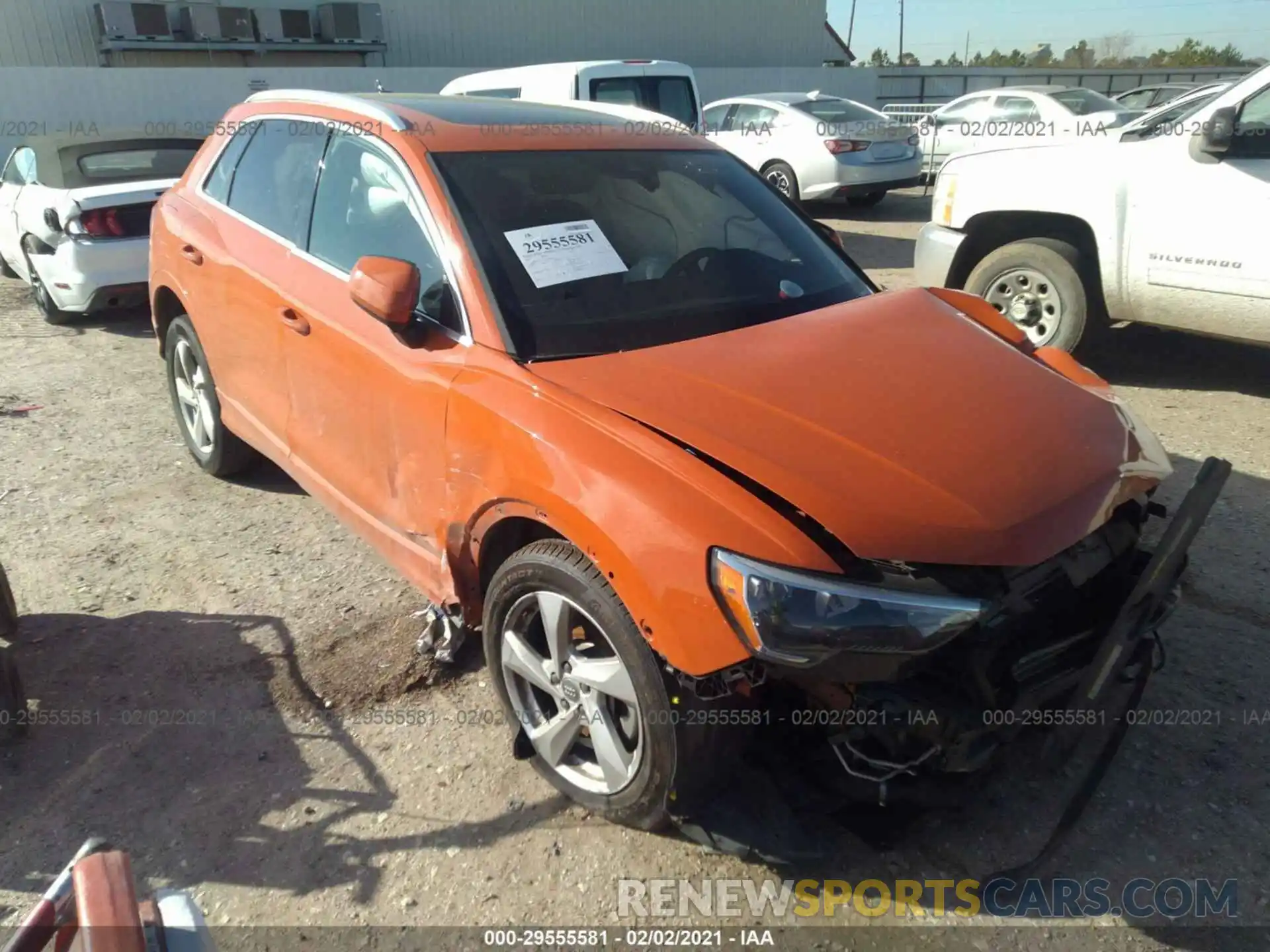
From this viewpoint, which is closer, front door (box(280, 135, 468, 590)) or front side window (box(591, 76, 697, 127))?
front door (box(280, 135, 468, 590))

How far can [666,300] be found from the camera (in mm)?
3021

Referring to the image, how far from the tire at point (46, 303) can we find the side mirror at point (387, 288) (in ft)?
21.2

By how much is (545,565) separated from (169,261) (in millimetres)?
3112

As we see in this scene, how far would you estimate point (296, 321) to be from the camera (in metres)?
3.43

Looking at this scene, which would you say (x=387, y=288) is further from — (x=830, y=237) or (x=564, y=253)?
(x=830, y=237)

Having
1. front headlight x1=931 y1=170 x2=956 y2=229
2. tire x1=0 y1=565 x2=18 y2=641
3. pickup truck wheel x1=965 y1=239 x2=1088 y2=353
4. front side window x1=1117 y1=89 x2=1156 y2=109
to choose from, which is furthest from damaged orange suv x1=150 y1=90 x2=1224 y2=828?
front side window x1=1117 y1=89 x2=1156 y2=109

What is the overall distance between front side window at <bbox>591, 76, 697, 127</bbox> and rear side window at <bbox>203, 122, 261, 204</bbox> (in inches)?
259

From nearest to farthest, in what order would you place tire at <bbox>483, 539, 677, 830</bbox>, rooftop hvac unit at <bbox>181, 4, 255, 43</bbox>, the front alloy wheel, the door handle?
tire at <bbox>483, 539, 677, 830</bbox>
the front alloy wheel
the door handle
rooftop hvac unit at <bbox>181, 4, 255, 43</bbox>

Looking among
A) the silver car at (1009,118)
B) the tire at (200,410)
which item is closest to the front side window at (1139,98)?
the silver car at (1009,118)

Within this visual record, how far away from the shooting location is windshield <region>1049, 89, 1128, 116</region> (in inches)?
591

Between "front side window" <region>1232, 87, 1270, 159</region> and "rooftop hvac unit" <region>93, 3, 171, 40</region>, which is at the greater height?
"rooftop hvac unit" <region>93, 3, 171, 40</region>

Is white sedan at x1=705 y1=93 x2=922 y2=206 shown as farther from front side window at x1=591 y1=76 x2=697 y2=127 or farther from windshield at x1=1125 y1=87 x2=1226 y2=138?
windshield at x1=1125 y1=87 x2=1226 y2=138

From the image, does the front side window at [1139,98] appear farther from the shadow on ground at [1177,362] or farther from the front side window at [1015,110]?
the shadow on ground at [1177,362]

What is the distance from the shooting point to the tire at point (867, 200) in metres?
13.3
